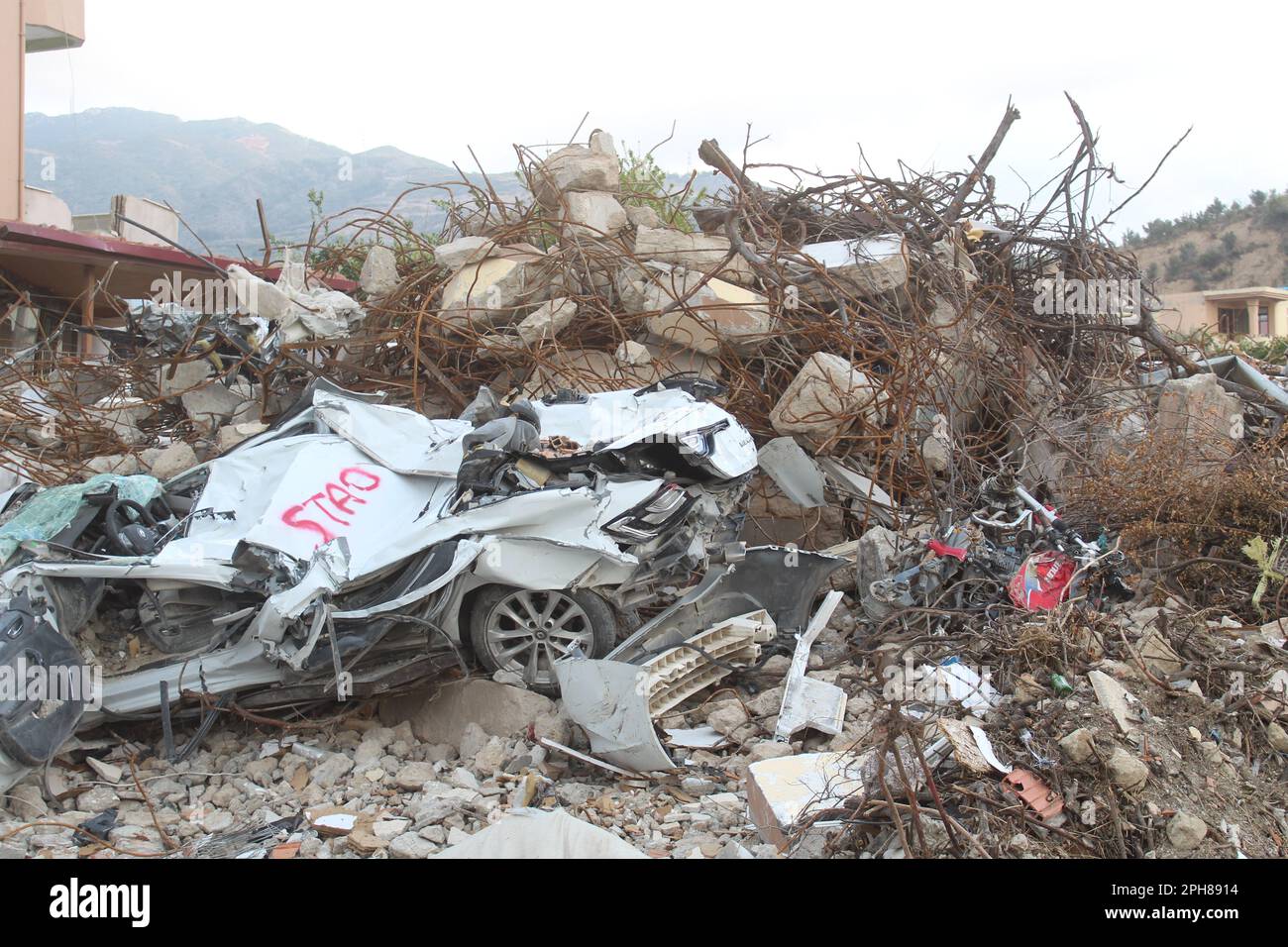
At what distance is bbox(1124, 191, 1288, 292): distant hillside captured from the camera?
41.8 meters

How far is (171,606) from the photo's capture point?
4824 millimetres

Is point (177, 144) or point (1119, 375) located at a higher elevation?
point (177, 144)

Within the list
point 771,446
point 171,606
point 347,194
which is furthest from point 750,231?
point 347,194

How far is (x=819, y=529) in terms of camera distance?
8.00 m

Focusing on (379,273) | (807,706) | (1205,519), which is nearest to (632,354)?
(379,273)

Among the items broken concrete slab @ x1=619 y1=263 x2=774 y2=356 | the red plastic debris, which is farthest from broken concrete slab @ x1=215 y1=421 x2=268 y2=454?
the red plastic debris

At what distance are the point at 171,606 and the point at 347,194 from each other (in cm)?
7865

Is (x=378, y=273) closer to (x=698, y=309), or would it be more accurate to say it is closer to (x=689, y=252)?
(x=689, y=252)

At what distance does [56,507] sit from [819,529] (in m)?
5.37

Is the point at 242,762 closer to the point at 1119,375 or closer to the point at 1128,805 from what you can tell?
the point at 1128,805

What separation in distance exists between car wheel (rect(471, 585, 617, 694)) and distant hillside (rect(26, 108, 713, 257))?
A: 4398cm

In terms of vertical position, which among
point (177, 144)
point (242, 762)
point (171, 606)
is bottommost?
point (242, 762)

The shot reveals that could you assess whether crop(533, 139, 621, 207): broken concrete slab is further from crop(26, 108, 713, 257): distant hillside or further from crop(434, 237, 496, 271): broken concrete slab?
crop(26, 108, 713, 257): distant hillside

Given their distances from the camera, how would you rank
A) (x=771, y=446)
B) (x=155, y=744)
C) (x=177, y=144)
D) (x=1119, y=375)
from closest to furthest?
1. (x=155, y=744)
2. (x=771, y=446)
3. (x=1119, y=375)
4. (x=177, y=144)
